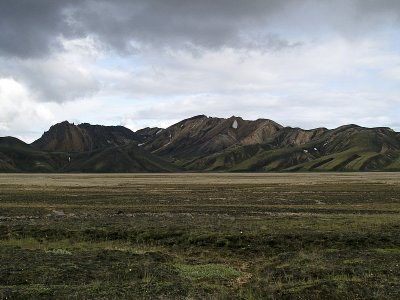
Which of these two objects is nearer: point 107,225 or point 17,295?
point 17,295

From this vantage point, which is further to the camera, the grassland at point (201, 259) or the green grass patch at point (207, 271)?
the green grass patch at point (207, 271)

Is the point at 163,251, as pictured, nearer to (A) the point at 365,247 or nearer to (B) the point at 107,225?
(B) the point at 107,225

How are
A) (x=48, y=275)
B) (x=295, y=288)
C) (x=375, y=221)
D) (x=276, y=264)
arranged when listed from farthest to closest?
(x=375, y=221) < (x=276, y=264) < (x=48, y=275) < (x=295, y=288)

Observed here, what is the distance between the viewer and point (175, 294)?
16.4m

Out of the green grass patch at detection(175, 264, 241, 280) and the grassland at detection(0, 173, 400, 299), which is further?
the green grass patch at detection(175, 264, 241, 280)

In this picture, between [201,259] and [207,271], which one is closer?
[207,271]

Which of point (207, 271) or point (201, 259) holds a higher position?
point (207, 271)

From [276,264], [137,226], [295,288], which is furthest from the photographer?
[137,226]

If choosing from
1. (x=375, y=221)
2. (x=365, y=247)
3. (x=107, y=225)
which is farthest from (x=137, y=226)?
(x=375, y=221)

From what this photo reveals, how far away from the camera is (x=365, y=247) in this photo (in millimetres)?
25938

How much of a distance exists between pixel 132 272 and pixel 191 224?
50.6 feet

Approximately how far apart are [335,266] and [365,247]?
621 cm

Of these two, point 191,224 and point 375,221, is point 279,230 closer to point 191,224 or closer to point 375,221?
point 191,224

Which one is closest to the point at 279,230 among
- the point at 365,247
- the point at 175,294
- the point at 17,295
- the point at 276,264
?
the point at 365,247
